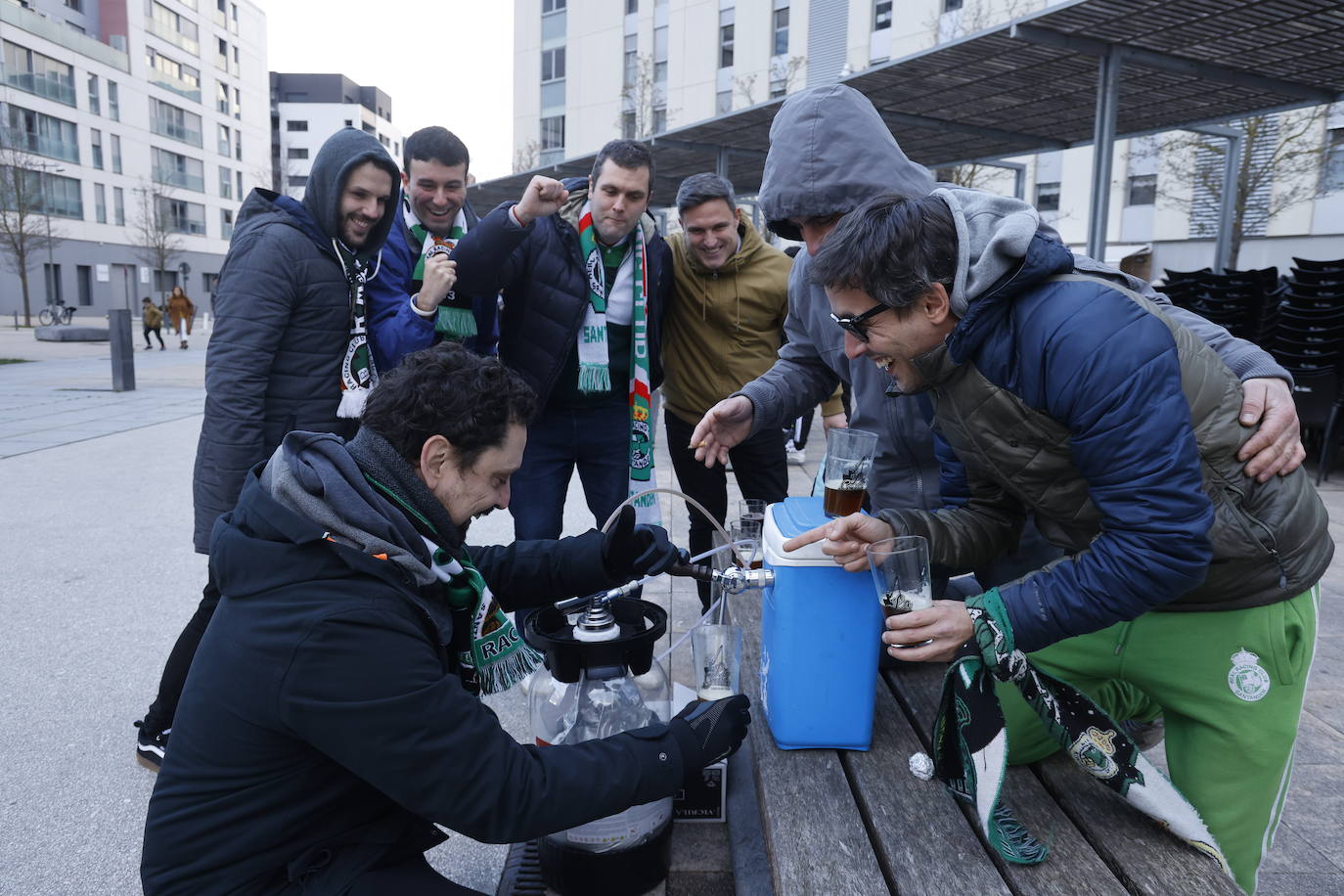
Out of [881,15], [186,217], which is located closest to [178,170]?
[186,217]

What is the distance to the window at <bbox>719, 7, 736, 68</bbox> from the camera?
32.5 metres

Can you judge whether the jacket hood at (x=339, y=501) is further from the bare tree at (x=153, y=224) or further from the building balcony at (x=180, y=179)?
the building balcony at (x=180, y=179)

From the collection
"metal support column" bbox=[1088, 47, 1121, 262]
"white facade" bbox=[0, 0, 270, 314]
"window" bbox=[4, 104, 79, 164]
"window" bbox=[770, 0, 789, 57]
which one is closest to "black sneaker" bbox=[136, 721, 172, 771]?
"metal support column" bbox=[1088, 47, 1121, 262]

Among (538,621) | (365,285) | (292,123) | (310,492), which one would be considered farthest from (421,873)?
(292,123)

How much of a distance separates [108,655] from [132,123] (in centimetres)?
5261

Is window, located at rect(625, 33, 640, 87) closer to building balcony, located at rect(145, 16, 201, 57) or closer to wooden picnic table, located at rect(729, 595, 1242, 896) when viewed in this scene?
building balcony, located at rect(145, 16, 201, 57)

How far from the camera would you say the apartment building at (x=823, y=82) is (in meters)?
21.0

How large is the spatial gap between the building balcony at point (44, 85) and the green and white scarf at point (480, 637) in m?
48.5

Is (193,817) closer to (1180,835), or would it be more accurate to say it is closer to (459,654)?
(459,654)

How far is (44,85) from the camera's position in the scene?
41156 mm

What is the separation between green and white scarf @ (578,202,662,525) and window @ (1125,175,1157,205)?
82.4 ft

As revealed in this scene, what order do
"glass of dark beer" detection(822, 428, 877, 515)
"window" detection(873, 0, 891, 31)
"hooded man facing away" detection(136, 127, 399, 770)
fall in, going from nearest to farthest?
"glass of dark beer" detection(822, 428, 877, 515) → "hooded man facing away" detection(136, 127, 399, 770) → "window" detection(873, 0, 891, 31)

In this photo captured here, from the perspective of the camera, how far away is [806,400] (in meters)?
3.26

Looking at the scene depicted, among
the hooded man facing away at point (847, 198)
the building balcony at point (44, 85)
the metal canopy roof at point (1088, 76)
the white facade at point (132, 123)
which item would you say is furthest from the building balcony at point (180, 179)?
the hooded man facing away at point (847, 198)
